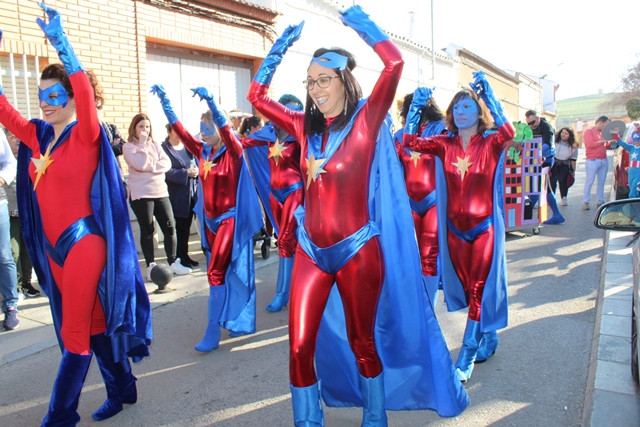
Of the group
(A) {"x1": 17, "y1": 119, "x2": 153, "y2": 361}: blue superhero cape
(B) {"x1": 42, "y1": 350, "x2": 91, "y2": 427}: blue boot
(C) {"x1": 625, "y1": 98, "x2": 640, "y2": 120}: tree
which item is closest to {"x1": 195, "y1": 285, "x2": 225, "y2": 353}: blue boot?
(A) {"x1": 17, "y1": 119, "x2": 153, "y2": 361}: blue superhero cape

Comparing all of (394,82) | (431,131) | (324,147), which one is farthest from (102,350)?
(431,131)

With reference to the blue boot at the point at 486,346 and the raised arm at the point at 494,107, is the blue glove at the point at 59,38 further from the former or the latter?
the blue boot at the point at 486,346

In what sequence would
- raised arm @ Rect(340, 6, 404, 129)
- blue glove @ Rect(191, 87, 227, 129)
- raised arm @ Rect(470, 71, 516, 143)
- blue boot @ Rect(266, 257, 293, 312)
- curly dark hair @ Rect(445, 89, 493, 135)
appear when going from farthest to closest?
blue boot @ Rect(266, 257, 293, 312) < blue glove @ Rect(191, 87, 227, 129) < curly dark hair @ Rect(445, 89, 493, 135) < raised arm @ Rect(470, 71, 516, 143) < raised arm @ Rect(340, 6, 404, 129)

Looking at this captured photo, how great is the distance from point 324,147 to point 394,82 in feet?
1.45

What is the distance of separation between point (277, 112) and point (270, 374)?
1.90 m

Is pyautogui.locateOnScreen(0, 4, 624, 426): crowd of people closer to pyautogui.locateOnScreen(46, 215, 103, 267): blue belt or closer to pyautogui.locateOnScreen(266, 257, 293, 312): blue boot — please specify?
pyautogui.locateOnScreen(46, 215, 103, 267): blue belt

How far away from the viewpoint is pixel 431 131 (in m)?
5.18

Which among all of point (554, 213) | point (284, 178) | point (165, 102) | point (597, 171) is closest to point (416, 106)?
point (284, 178)

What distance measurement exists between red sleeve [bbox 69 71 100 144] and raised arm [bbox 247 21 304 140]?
30.7 inches

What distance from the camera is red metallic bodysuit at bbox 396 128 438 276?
4.72 metres

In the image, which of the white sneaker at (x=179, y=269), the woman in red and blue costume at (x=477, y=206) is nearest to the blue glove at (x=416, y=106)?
the woman in red and blue costume at (x=477, y=206)

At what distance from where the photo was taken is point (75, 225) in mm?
2805

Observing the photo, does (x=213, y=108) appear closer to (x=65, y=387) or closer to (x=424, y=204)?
(x=424, y=204)

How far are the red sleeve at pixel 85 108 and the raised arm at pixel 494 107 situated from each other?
233 cm
